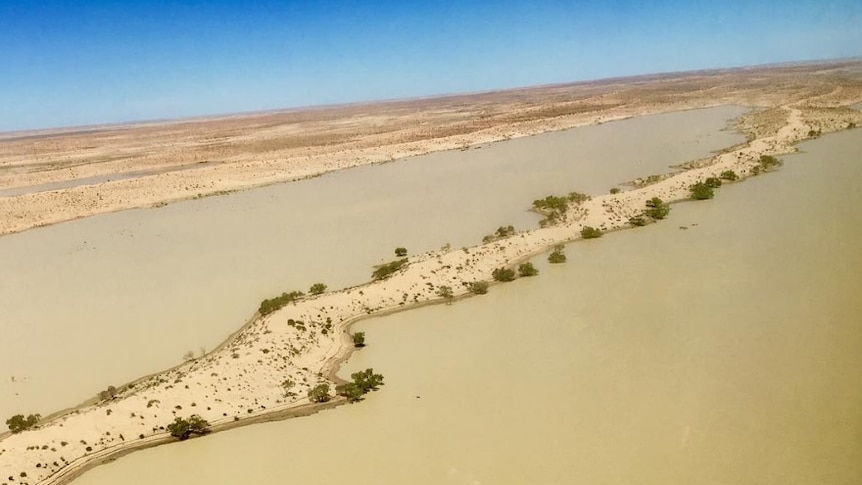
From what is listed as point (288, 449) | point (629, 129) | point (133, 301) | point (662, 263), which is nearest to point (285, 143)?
point (629, 129)

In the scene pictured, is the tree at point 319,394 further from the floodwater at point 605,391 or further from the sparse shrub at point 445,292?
the sparse shrub at point 445,292

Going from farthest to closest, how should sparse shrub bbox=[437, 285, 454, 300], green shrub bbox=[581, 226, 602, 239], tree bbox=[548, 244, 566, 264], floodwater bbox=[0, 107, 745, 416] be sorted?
green shrub bbox=[581, 226, 602, 239], tree bbox=[548, 244, 566, 264], sparse shrub bbox=[437, 285, 454, 300], floodwater bbox=[0, 107, 745, 416]

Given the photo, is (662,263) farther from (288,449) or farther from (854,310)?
(288,449)

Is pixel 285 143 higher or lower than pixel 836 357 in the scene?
higher

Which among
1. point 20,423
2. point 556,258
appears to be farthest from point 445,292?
point 20,423

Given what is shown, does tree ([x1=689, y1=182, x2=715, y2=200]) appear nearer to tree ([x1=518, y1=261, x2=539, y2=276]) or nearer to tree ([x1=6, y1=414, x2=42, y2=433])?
tree ([x1=518, y1=261, x2=539, y2=276])

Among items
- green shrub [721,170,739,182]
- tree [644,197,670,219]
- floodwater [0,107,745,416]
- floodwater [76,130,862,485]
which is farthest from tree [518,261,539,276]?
green shrub [721,170,739,182]
